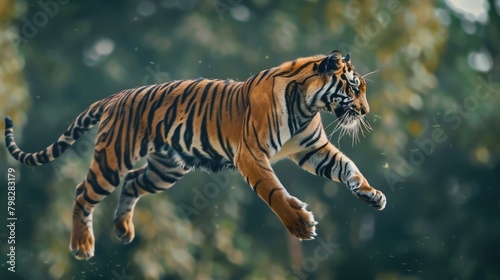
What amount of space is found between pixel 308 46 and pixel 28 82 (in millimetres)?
2850

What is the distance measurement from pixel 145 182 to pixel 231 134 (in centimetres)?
93

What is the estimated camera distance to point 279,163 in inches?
436

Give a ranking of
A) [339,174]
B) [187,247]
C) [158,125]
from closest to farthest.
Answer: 1. [339,174]
2. [158,125]
3. [187,247]

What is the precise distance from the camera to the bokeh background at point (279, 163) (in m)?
10.3

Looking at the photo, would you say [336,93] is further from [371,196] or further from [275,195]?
[275,195]

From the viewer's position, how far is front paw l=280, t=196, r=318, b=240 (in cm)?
529

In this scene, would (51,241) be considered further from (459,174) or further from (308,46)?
(459,174)

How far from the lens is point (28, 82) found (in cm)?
1023

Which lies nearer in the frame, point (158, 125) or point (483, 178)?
point (158, 125)

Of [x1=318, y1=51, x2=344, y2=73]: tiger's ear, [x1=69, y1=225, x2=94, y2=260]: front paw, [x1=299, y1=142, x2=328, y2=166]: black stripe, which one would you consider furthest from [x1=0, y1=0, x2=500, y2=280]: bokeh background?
[x1=318, y1=51, x2=344, y2=73]: tiger's ear

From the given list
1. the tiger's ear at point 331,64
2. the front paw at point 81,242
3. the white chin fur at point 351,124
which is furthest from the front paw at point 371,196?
the front paw at point 81,242

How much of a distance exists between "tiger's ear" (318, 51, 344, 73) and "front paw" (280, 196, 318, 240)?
89cm

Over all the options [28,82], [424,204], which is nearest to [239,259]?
[424,204]

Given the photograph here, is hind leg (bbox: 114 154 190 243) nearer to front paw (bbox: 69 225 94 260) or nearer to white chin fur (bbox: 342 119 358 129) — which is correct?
front paw (bbox: 69 225 94 260)
